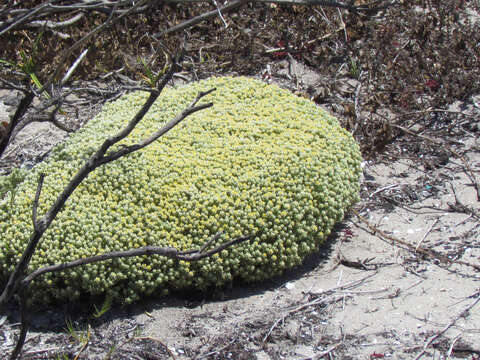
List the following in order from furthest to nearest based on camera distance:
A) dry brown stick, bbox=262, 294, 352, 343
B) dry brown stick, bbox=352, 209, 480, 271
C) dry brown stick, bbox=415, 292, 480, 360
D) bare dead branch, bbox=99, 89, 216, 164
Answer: dry brown stick, bbox=352, 209, 480, 271
dry brown stick, bbox=262, 294, 352, 343
dry brown stick, bbox=415, 292, 480, 360
bare dead branch, bbox=99, 89, 216, 164

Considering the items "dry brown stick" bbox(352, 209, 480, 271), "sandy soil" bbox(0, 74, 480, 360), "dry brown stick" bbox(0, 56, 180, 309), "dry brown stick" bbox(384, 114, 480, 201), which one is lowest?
"sandy soil" bbox(0, 74, 480, 360)

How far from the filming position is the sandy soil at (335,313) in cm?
282

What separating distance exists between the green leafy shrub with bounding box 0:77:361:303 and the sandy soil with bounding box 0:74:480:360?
13 cm

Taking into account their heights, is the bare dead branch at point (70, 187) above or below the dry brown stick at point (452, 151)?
above

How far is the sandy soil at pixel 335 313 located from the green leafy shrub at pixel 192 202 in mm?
133

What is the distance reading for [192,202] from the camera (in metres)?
3.27

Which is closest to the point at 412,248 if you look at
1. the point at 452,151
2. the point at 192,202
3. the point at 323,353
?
the point at 323,353

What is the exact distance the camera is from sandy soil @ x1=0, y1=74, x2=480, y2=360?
9.25 feet

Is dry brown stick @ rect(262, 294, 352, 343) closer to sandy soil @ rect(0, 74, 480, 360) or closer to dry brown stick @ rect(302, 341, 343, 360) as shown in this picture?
sandy soil @ rect(0, 74, 480, 360)

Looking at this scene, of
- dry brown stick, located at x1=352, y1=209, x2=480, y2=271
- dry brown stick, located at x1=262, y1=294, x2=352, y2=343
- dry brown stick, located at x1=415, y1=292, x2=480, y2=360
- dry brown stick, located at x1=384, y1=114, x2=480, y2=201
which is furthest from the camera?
dry brown stick, located at x1=384, y1=114, x2=480, y2=201

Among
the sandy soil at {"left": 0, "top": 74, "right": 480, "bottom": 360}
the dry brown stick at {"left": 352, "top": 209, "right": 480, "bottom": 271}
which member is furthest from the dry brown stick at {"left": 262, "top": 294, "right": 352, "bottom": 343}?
the dry brown stick at {"left": 352, "top": 209, "right": 480, "bottom": 271}

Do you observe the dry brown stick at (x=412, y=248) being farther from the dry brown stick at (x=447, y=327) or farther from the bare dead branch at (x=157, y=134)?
the bare dead branch at (x=157, y=134)

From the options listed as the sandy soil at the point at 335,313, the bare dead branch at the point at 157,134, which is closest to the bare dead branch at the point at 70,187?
the bare dead branch at the point at 157,134

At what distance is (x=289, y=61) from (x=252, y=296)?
2.95 metres
